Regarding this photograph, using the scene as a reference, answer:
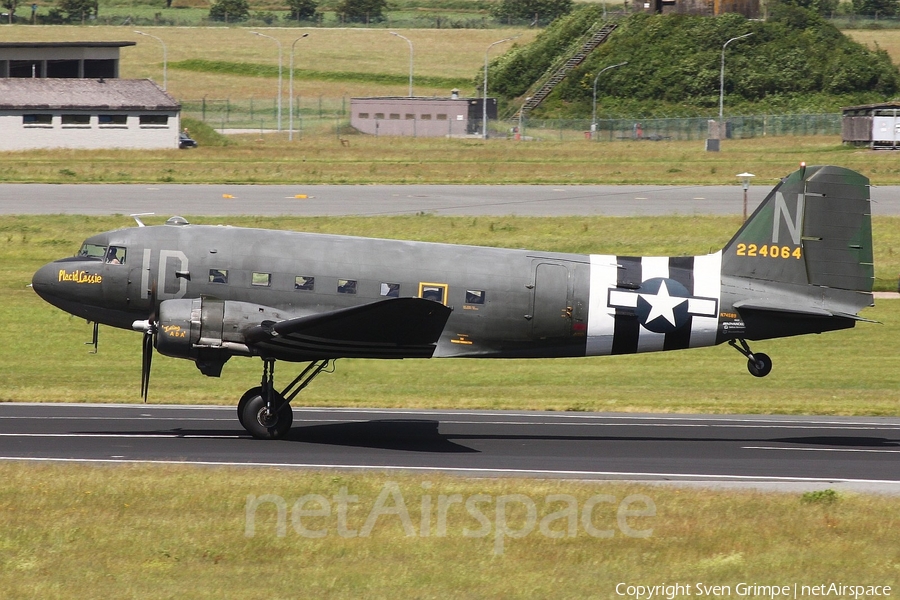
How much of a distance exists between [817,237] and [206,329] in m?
13.2

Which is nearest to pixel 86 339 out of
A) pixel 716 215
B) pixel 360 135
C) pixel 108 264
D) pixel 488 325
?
pixel 108 264

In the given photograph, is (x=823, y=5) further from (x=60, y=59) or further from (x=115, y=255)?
(x=115, y=255)

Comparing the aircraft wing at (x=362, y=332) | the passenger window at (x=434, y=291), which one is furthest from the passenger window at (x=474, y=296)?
the aircraft wing at (x=362, y=332)

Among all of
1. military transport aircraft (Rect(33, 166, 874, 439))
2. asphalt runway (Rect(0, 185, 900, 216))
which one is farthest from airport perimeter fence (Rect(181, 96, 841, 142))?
military transport aircraft (Rect(33, 166, 874, 439))

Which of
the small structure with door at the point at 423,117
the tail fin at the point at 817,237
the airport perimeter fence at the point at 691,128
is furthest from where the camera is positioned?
the small structure with door at the point at 423,117

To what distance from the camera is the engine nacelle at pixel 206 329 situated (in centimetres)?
2128

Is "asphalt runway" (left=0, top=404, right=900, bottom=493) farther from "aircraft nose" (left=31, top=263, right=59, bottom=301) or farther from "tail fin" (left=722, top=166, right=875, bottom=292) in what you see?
"tail fin" (left=722, top=166, right=875, bottom=292)

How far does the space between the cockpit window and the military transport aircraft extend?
0.05 metres

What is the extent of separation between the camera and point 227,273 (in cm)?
2241

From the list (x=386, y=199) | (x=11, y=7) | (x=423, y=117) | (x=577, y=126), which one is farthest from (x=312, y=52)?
(x=386, y=199)

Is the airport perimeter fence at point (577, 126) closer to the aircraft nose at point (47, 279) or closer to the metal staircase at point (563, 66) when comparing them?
the metal staircase at point (563, 66)

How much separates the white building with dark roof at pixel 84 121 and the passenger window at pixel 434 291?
7458cm

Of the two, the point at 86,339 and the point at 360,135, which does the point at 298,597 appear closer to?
the point at 86,339

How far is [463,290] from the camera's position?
2281 centimetres
